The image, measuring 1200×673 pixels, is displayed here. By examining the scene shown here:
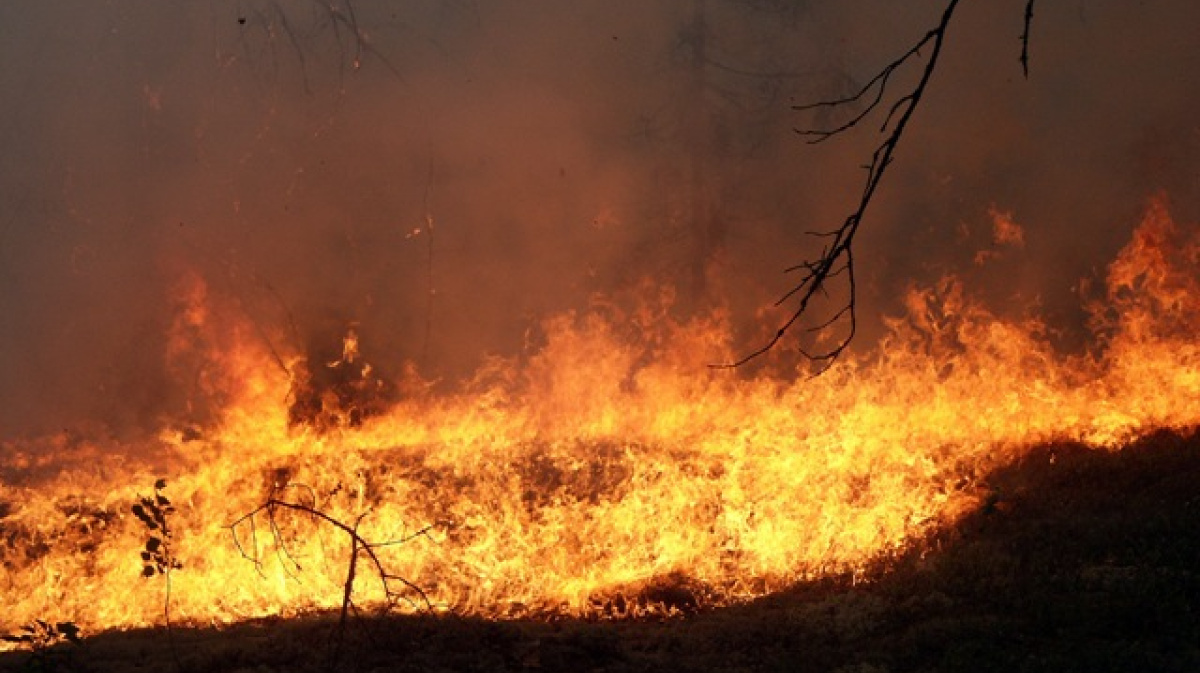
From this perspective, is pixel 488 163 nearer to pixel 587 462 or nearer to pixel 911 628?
pixel 587 462

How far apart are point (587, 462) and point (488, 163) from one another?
4.32 meters

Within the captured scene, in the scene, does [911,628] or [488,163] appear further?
[488,163]

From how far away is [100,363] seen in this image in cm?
1399

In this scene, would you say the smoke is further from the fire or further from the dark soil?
the dark soil

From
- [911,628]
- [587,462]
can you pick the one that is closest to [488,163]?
[587,462]

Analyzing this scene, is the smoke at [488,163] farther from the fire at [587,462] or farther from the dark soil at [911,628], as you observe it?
the dark soil at [911,628]

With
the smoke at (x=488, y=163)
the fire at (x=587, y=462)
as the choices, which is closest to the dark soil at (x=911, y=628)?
the fire at (x=587, y=462)

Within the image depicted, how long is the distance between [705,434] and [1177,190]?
583cm

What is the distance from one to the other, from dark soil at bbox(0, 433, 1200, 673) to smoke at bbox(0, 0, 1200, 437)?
16.1ft

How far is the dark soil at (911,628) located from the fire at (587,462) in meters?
0.74

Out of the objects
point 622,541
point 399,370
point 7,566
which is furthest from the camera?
point 399,370

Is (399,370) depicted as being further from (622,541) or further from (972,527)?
(972,527)

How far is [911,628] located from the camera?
7078 mm

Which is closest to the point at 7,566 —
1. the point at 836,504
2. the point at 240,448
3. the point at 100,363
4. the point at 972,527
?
the point at 240,448
